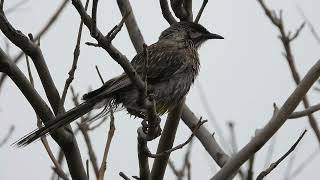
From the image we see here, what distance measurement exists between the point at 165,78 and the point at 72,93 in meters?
0.99

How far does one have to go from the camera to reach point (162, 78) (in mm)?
5867

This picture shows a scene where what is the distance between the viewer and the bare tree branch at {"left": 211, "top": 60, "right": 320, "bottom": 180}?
3604 mm

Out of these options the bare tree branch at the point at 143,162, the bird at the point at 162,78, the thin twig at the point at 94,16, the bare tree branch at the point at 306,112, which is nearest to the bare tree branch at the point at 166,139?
the bird at the point at 162,78

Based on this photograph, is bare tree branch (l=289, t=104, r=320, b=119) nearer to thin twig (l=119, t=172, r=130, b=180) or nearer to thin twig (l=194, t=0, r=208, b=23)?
thin twig (l=119, t=172, r=130, b=180)

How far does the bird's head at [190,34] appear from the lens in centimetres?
636

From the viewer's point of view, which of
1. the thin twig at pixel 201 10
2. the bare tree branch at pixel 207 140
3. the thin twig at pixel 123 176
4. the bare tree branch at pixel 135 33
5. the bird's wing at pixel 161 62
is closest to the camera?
the thin twig at pixel 123 176

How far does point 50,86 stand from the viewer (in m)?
4.39

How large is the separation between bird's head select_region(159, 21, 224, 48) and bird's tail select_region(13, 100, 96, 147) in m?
1.48

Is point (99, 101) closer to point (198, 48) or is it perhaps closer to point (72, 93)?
point (72, 93)

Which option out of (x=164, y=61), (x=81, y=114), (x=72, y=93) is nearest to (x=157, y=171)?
(x=81, y=114)

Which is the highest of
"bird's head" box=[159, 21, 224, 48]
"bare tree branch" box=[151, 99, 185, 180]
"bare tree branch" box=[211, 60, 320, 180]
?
"bird's head" box=[159, 21, 224, 48]

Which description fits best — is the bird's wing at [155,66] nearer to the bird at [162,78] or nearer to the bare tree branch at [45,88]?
the bird at [162,78]

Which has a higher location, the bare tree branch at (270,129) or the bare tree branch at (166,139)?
the bare tree branch at (166,139)

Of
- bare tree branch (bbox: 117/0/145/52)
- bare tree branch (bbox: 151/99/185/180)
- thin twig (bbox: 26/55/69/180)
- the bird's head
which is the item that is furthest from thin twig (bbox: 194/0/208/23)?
thin twig (bbox: 26/55/69/180)
